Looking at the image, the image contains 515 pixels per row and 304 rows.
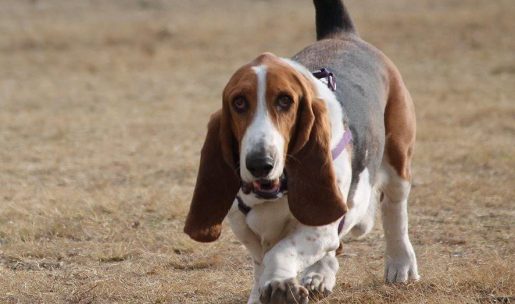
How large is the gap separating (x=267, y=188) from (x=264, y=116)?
399mm

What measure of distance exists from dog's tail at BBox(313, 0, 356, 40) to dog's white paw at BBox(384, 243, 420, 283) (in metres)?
1.36

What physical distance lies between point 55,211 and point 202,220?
3.19m

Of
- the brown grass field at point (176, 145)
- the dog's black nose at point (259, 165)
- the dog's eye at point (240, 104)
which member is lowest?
the brown grass field at point (176, 145)

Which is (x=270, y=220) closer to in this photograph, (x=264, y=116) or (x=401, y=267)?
(x=264, y=116)

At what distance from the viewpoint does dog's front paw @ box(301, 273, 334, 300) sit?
18.6 ft

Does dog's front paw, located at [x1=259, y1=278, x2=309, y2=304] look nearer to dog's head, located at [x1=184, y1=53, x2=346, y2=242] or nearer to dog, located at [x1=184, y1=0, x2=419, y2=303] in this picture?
dog, located at [x1=184, y1=0, x2=419, y2=303]

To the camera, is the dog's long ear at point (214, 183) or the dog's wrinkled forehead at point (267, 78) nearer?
the dog's wrinkled forehead at point (267, 78)

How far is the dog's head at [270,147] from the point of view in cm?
472

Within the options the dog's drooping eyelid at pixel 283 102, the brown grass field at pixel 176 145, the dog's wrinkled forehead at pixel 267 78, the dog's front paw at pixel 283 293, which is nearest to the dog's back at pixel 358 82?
the dog's wrinkled forehead at pixel 267 78

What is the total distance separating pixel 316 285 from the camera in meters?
5.69

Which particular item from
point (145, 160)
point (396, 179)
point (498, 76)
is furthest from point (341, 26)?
point (498, 76)

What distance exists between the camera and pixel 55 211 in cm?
833

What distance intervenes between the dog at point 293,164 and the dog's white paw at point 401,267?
0.41 metres

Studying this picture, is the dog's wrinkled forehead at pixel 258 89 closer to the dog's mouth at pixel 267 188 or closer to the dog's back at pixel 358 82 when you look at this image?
the dog's mouth at pixel 267 188
